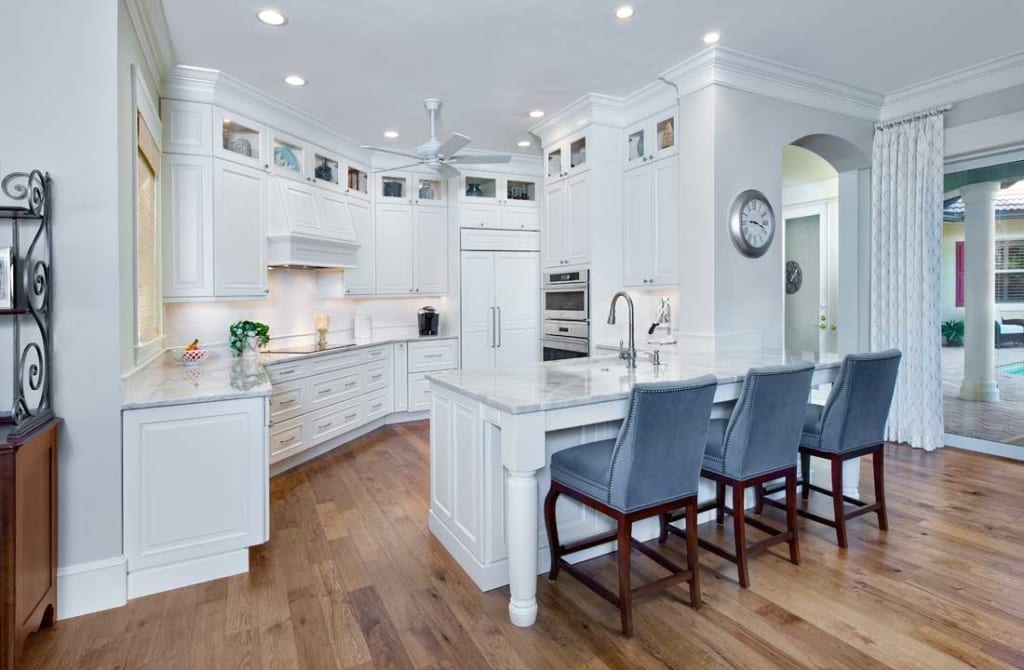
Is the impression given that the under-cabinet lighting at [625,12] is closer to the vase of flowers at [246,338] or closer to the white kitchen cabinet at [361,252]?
the vase of flowers at [246,338]

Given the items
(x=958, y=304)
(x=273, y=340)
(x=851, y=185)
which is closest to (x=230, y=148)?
(x=273, y=340)

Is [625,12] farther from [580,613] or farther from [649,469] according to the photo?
[580,613]

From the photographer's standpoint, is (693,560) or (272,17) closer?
(693,560)

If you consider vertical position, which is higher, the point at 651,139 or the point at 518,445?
the point at 651,139

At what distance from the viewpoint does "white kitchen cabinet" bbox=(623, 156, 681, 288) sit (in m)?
4.36

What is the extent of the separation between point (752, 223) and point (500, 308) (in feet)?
9.63

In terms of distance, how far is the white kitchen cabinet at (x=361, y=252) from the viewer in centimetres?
556

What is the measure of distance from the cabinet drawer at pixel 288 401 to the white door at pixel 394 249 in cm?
172

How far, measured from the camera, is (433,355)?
237 inches

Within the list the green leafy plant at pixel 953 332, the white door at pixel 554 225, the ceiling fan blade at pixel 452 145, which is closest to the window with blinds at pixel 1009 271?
the green leafy plant at pixel 953 332

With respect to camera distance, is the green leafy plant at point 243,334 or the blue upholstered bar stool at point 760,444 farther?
the green leafy plant at point 243,334

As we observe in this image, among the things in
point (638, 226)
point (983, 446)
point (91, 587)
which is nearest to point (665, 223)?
point (638, 226)

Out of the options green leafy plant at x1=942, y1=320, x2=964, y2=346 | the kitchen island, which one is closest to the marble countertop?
the kitchen island

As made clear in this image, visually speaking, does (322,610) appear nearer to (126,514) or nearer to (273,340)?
(126,514)
